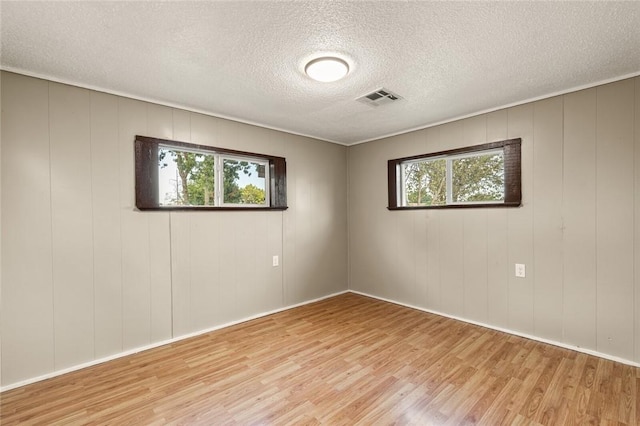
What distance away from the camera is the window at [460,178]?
9.57 feet

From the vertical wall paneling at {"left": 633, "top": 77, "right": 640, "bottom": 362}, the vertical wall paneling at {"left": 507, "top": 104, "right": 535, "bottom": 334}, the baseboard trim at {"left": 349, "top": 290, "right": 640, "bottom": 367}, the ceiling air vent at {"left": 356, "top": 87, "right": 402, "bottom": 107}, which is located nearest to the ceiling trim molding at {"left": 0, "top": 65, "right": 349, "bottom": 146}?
the ceiling air vent at {"left": 356, "top": 87, "right": 402, "bottom": 107}

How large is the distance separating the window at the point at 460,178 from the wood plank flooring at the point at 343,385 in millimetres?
1389

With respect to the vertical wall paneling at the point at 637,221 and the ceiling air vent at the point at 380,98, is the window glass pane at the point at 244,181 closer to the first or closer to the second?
the ceiling air vent at the point at 380,98

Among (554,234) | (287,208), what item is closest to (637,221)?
(554,234)

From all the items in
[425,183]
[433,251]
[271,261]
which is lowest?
[271,261]

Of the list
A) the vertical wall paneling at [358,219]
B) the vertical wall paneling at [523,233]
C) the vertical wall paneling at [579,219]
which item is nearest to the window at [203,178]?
the vertical wall paneling at [358,219]

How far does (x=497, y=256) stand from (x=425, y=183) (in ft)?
3.85

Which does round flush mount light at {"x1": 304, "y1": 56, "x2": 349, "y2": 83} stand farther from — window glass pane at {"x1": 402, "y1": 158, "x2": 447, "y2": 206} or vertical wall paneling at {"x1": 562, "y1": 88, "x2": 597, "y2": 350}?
vertical wall paneling at {"x1": 562, "y1": 88, "x2": 597, "y2": 350}

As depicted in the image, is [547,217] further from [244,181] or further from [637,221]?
[244,181]

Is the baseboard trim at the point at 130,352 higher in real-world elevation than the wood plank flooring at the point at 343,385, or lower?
higher

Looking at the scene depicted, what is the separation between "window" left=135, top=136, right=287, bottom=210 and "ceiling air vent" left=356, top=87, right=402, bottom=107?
1339 millimetres

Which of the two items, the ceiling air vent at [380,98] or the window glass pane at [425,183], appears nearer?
the ceiling air vent at [380,98]

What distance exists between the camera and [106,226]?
248 centimetres

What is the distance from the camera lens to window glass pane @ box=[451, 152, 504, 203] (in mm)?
3074
